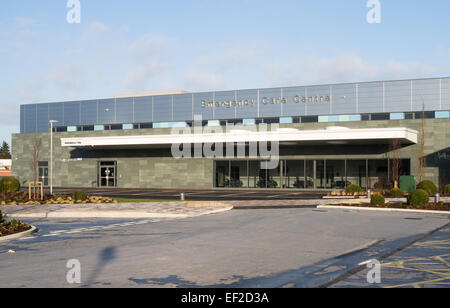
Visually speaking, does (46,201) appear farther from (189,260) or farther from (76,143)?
(76,143)

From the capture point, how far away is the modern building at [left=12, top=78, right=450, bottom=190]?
1722 inches

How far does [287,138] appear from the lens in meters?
42.8

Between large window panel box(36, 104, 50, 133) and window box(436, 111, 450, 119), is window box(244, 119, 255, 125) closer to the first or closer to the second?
window box(436, 111, 450, 119)

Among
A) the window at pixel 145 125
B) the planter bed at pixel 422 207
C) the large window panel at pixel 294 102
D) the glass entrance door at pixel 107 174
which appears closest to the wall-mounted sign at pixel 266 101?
the large window panel at pixel 294 102

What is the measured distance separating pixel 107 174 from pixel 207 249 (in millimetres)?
45730

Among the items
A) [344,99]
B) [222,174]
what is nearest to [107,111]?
[222,174]

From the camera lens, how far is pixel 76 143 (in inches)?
2073

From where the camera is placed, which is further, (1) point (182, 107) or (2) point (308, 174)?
(1) point (182, 107)

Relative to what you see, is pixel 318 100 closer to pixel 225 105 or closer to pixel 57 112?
pixel 225 105

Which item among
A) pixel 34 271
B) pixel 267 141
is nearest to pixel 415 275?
pixel 34 271

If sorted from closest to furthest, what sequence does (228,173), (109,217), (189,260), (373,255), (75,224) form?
(189,260) < (373,255) < (75,224) < (109,217) < (228,173)

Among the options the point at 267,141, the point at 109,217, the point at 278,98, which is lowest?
the point at 109,217

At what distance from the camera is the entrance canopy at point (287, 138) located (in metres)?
40.3
